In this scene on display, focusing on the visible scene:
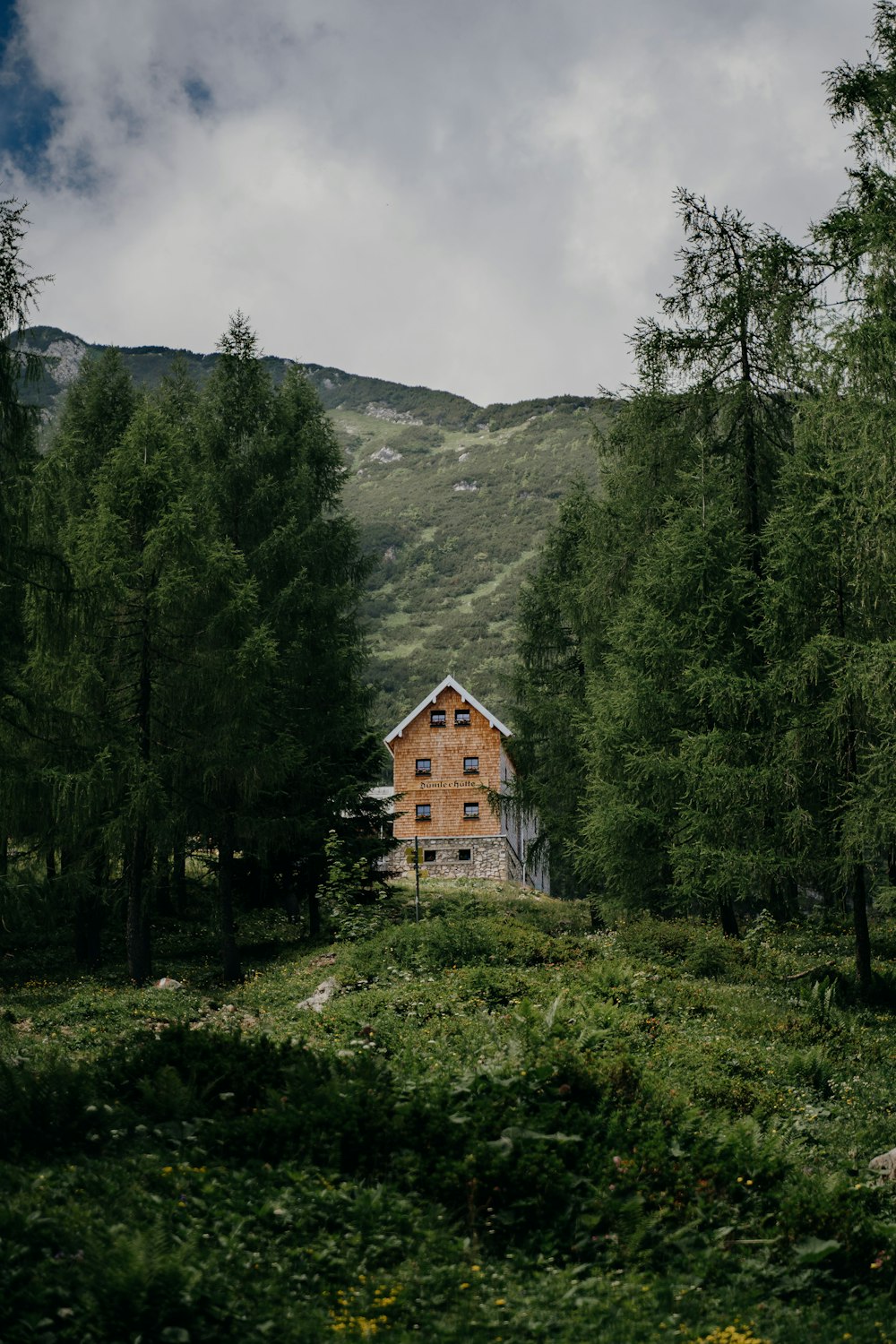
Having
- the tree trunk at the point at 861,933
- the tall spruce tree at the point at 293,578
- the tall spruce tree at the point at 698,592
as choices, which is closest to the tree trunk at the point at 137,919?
the tall spruce tree at the point at 293,578

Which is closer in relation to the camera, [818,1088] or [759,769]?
[818,1088]

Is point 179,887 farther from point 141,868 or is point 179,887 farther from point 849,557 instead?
Answer: point 849,557

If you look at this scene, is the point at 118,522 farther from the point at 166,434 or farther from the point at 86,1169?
the point at 86,1169

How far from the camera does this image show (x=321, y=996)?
626 inches

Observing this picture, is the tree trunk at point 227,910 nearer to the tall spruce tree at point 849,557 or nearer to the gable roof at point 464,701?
the tall spruce tree at point 849,557

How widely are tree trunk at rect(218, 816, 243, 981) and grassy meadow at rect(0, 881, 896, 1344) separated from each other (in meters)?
9.20

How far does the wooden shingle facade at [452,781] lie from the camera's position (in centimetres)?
4597

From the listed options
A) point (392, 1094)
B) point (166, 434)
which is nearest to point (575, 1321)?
point (392, 1094)

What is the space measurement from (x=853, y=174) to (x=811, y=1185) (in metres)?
12.2

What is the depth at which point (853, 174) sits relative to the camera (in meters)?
14.3

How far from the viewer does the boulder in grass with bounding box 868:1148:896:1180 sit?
30.2ft

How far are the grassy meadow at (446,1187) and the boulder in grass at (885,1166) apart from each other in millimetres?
147

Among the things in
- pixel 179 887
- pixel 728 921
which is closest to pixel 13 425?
pixel 728 921

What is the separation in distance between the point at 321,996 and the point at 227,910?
22.5 feet
